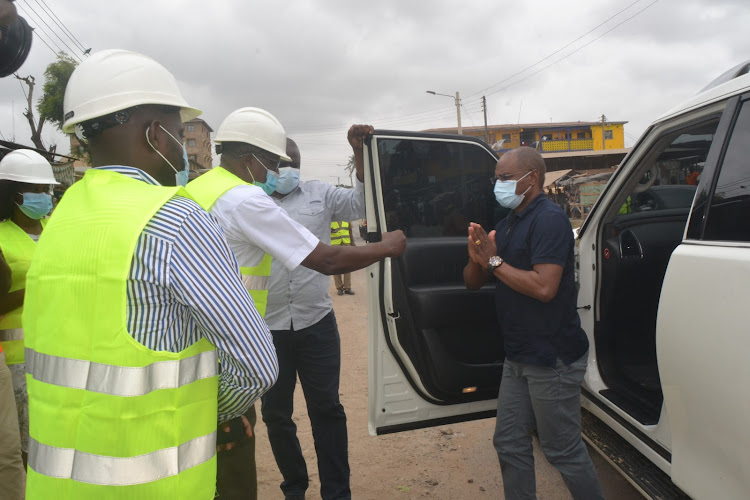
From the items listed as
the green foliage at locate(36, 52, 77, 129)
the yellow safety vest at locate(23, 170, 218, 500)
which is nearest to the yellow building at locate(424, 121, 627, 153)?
the green foliage at locate(36, 52, 77, 129)

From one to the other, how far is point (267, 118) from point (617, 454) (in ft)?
7.95

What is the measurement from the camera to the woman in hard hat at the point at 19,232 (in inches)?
110

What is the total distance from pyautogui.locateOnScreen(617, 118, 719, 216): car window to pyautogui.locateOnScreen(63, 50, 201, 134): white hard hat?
2.27 metres

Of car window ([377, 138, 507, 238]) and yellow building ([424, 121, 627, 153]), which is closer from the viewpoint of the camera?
car window ([377, 138, 507, 238])

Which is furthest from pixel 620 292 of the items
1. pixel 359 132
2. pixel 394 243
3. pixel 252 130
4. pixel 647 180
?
pixel 252 130

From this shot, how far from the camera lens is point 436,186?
2.90 m

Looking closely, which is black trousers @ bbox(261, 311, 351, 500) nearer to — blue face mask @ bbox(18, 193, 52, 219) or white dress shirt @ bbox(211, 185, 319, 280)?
white dress shirt @ bbox(211, 185, 319, 280)

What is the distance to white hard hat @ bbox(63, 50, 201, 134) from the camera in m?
1.42

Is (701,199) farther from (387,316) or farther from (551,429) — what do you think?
(387,316)

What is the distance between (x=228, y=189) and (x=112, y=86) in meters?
0.85

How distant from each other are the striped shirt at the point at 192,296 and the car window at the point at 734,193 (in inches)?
64.4

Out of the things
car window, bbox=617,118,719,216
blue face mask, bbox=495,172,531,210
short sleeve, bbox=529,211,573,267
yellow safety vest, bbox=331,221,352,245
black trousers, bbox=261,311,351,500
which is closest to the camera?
short sleeve, bbox=529,211,573,267

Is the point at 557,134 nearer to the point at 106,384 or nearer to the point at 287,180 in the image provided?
the point at 287,180

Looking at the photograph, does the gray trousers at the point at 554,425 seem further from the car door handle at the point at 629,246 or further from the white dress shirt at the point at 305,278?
the white dress shirt at the point at 305,278
